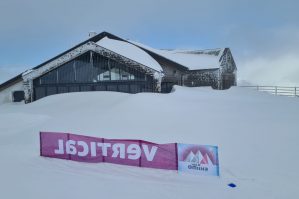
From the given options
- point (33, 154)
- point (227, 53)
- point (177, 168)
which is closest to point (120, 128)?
point (33, 154)

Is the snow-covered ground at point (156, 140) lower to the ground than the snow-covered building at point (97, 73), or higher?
lower

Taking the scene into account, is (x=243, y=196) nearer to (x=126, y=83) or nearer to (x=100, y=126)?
(x=100, y=126)

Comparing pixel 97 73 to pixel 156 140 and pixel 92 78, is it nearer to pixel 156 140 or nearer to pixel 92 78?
pixel 92 78

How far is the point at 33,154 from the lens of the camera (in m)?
11.9

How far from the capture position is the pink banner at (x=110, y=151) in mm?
9703

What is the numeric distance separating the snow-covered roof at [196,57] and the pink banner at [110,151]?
62.6ft

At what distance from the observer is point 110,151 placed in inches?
410

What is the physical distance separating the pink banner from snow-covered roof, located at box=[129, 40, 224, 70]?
19068 millimetres

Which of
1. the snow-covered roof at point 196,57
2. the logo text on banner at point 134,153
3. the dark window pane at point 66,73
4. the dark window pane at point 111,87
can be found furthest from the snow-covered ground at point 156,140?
the snow-covered roof at point 196,57

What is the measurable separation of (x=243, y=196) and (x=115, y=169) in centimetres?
453

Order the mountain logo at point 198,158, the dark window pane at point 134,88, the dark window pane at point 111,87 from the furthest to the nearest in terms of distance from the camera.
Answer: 1. the dark window pane at point 111,87
2. the dark window pane at point 134,88
3. the mountain logo at point 198,158

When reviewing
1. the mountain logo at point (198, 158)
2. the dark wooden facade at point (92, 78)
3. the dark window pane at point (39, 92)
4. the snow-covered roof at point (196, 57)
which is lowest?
the mountain logo at point (198, 158)

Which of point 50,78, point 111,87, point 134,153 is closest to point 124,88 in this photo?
point 111,87

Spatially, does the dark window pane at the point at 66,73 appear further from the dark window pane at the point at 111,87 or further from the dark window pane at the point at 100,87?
the dark window pane at the point at 111,87
